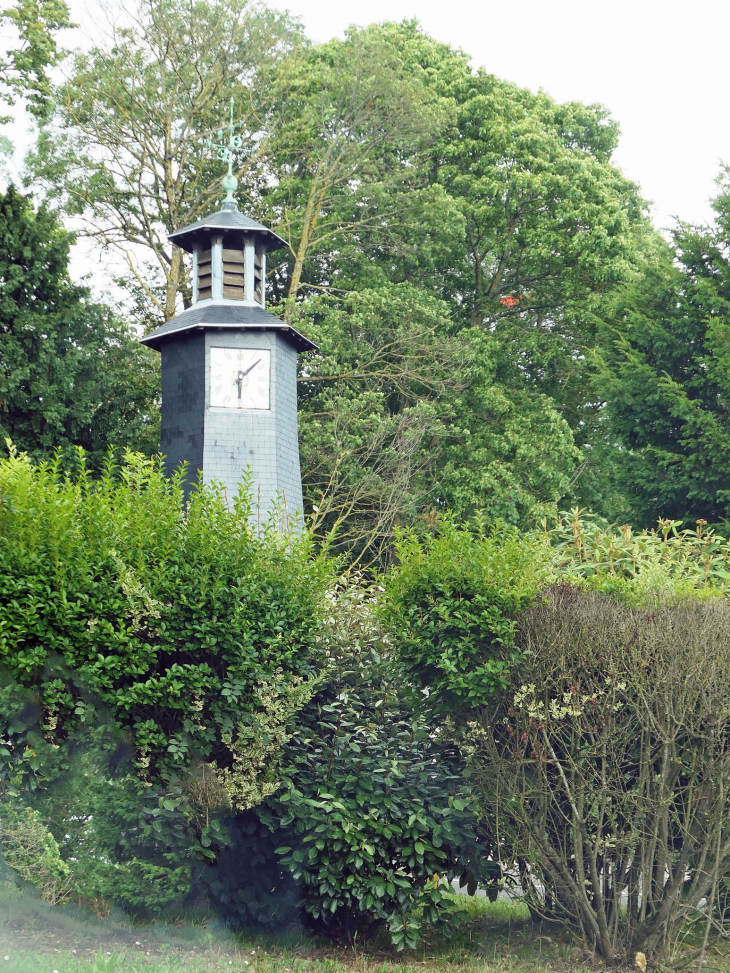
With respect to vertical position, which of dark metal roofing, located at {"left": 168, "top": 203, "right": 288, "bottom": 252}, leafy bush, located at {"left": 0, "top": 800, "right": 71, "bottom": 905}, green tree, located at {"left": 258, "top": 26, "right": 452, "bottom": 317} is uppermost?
green tree, located at {"left": 258, "top": 26, "right": 452, "bottom": 317}

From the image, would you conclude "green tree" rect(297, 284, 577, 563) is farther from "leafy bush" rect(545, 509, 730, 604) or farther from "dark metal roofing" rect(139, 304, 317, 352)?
"leafy bush" rect(545, 509, 730, 604)

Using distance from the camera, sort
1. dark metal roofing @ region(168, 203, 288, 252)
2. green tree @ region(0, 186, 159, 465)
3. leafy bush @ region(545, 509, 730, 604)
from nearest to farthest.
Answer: leafy bush @ region(545, 509, 730, 604) → dark metal roofing @ region(168, 203, 288, 252) → green tree @ region(0, 186, 159, 465)

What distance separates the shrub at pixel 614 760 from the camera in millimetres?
5816

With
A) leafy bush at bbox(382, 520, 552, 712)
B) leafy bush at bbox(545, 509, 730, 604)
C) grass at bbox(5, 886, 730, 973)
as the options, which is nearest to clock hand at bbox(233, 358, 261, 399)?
leafy bush at bbox(545, 509, 730, 604)

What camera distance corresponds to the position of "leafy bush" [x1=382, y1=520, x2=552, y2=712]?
19.6 feet

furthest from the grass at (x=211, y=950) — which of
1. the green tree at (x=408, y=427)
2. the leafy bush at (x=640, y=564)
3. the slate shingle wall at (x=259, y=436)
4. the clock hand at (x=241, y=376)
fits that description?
the green tree at (x=408, y=427)

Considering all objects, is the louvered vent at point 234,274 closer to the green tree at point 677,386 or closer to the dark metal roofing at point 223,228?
the dark metal roofing at point 223,228

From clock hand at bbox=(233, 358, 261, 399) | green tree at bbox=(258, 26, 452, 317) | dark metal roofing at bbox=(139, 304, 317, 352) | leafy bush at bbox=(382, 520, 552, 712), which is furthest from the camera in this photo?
green tree at bbox=(258, 26, 452, 317)

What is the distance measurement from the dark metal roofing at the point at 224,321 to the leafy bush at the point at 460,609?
9.23m

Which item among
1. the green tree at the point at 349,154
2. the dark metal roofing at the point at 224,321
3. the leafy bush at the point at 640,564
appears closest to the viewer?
the leafy bush at the point at 640,564

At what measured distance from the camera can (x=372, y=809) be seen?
6.02 meters

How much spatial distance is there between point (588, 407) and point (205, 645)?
21.9m

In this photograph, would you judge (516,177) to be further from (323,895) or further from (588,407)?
(323,895)

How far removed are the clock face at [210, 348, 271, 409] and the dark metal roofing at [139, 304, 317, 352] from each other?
375 millimetres
